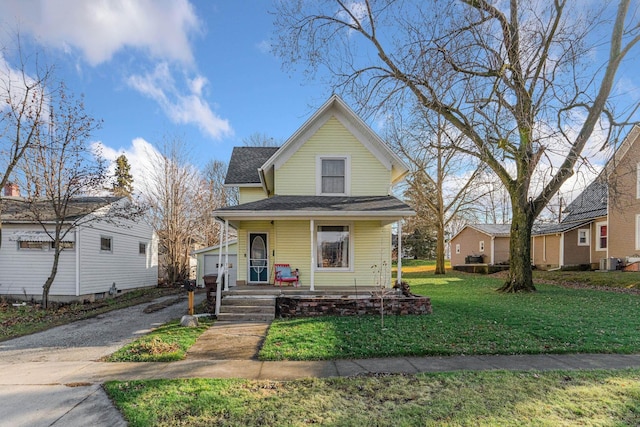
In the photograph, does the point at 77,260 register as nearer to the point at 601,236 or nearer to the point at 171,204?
the point at 171,204

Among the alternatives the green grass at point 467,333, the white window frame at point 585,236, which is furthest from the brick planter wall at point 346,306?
the white window frame at point 585,236

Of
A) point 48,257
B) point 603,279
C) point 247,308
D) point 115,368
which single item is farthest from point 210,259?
point 603,279

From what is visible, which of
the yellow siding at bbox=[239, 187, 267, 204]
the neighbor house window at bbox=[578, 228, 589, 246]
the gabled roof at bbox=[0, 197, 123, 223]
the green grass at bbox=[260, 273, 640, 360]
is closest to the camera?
the green grass at bbox=[260, 273, 640, 360]

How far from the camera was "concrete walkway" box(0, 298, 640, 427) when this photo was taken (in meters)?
4.03

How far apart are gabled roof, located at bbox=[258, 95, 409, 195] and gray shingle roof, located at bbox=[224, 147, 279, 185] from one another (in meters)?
2.05

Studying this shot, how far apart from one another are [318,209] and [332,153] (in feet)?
9.96

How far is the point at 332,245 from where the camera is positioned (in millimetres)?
12039

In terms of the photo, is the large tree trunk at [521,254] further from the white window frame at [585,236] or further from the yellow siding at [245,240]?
the white window frame at [585,236]

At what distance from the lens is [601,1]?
9.61 meters

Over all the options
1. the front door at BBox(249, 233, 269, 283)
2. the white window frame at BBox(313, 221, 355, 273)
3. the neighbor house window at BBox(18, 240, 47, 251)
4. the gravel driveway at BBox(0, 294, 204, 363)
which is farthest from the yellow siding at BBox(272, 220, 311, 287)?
the neighbor house window at BBox(18, 240, 47, 251)

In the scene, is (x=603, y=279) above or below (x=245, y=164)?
below

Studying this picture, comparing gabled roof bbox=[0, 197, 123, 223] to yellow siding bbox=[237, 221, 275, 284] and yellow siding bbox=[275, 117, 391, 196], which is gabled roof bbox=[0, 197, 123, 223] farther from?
yellow siding bbox=[275, 117, 391, 196]

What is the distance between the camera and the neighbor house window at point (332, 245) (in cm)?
1201

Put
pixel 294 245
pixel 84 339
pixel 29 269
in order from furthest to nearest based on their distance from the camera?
pixel 29 269 < pixel 294 245 < pixel 84 339
